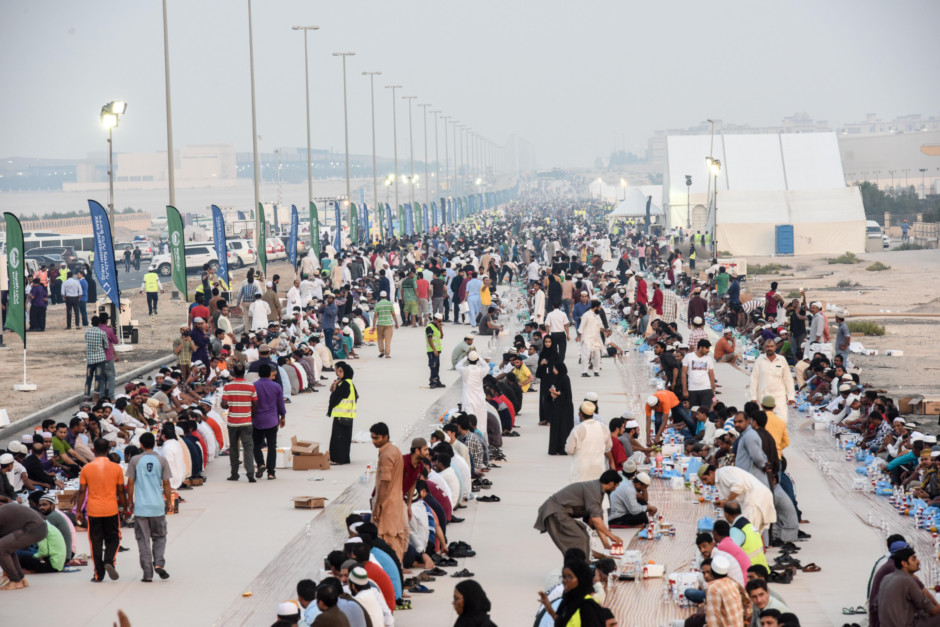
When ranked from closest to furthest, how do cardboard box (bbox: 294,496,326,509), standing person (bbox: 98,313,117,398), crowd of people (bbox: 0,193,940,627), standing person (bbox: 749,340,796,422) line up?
crowd of people (bbox: 0,193,940,627) < cardboard box (bbox: 294,496,326,509) < standing person (bbox: 749,340,796,422) < standing person (bbox: 98,313,117,398)

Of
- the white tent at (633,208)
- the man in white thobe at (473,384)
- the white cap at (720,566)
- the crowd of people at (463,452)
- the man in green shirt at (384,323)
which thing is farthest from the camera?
the white tent at (633,208)

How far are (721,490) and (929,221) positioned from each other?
257ft

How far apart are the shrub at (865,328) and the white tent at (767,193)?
26.7 metres

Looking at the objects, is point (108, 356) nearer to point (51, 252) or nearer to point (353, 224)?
point (353, 224)

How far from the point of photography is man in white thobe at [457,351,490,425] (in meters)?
15.2

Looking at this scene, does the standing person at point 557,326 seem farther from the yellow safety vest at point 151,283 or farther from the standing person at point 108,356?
the yellow safety vest at point 151,283

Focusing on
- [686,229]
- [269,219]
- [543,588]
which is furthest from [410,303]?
[269,219]

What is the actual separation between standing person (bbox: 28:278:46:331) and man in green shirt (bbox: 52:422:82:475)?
16739 millimetres

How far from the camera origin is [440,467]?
11.9 metres

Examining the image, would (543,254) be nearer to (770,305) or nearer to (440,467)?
(770,305)

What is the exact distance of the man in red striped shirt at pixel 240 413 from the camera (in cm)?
1411

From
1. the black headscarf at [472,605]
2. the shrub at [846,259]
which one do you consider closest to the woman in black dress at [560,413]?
the black headscarf at [472,605]

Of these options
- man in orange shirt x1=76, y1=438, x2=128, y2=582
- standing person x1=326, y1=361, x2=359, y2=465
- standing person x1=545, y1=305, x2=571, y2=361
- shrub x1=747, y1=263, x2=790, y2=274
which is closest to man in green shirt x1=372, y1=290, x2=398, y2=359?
standing person x1=545, y1=305, x2=571, y2=361

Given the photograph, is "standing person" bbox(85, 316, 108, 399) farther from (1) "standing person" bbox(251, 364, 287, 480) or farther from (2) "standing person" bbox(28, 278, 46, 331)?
(2) "standing person" bbox(28, 278, 46, 331)
